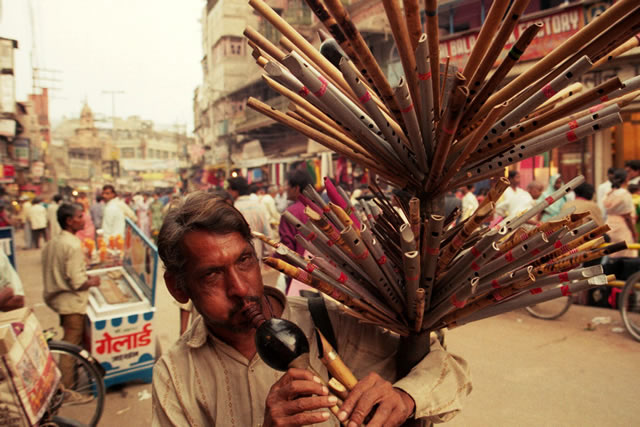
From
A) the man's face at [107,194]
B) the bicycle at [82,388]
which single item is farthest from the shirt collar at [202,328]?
the man's face at [107,194]

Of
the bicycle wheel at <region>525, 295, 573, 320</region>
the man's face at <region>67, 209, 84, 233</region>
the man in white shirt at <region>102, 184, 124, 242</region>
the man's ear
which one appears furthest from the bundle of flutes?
the man in white shirt at <region>102, 184, 124, 242</region>

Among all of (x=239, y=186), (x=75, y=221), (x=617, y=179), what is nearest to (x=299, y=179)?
(x=239, y=186)

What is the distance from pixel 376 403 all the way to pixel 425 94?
2.29 ft

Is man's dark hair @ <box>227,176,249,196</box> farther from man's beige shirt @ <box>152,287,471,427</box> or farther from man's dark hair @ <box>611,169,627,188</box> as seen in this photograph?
man's dark hair @ <box>611,169,627,188</box>

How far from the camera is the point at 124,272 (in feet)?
17.1

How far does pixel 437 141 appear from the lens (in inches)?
38.8

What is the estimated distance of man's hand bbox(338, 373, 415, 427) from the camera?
0.91 m

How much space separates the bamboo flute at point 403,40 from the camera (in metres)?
0.85

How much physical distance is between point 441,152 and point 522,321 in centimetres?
563

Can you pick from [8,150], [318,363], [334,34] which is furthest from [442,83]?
[8,150]

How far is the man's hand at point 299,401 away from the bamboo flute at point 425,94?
0.59 metres

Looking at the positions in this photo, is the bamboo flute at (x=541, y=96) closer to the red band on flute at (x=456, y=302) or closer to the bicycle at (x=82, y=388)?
the red band on flute at (x=456, y=302)

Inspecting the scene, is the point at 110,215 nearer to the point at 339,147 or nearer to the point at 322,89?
the point at 339,147

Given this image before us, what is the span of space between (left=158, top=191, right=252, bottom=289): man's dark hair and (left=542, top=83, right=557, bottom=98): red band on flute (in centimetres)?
88
